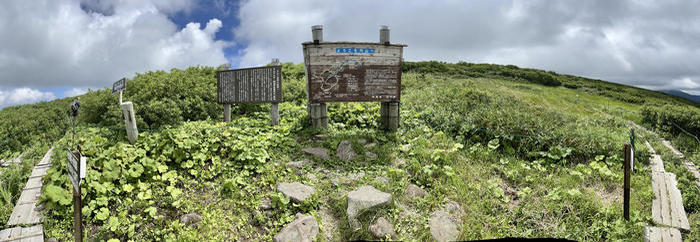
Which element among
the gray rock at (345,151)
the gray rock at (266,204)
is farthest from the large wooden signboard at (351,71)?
the gray rock at (266,204)

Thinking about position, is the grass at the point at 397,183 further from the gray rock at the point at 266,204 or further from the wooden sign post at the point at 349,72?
the wooden sign post at the point at 349,72

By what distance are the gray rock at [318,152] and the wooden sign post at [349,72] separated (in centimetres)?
150

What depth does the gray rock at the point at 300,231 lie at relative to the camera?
4824 mm

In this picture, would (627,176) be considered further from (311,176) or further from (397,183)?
(311,176)

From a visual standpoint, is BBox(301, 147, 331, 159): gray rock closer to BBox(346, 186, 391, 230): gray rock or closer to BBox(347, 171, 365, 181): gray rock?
BBox(347, 171, 365, 181): gray rock

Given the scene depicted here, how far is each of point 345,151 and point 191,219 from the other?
3484 millimetres

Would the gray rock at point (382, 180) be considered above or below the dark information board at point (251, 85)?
below

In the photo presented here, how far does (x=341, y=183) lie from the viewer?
256 inches

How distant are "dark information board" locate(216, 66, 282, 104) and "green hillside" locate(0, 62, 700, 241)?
0.69 m

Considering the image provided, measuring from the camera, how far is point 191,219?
5277mm

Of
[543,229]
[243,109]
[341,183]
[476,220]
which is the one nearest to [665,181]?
[543,229]

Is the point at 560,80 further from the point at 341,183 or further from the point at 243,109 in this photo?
the point at 341,183

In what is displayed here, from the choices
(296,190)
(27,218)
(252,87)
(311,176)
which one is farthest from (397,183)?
(252,87)

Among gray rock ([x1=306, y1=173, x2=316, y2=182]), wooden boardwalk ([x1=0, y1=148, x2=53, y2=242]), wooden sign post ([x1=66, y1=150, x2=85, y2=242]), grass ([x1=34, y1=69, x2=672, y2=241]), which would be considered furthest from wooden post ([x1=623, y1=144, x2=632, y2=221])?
wooden boardwalk ([x1=0, y1=148, x2=53, y2=242])
